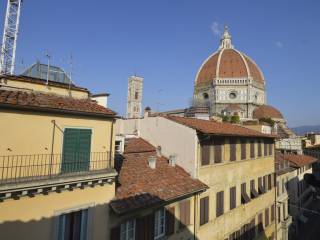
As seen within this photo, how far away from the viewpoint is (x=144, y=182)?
12961 mm

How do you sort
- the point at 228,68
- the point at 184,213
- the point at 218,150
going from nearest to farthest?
the point at 184,213 → the point at 218,150 → the point at 228,68

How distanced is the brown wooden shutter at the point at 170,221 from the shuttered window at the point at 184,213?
0.78 metres

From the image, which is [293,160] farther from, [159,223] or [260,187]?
[159,223]

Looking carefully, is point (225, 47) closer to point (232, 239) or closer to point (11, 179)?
point (232, 239)

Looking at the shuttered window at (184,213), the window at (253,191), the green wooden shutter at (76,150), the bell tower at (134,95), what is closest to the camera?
the green wooden shutter at (76,150)

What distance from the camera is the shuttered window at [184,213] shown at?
46.5 feet

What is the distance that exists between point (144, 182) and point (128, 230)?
7.56 ft

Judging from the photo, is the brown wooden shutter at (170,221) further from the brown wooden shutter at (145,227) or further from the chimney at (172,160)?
the chimney at (172,160)

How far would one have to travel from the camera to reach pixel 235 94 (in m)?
92.8

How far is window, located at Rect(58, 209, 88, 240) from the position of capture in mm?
8963

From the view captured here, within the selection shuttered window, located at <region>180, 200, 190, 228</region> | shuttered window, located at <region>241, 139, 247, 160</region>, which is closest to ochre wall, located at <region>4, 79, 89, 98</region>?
shuttered window, located at <region>180, 200, 190, 228</region>

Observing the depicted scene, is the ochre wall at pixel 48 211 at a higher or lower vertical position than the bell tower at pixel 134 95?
lower

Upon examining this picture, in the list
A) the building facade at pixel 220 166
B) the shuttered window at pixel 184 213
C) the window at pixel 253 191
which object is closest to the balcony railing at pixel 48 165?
the shuttered window at pixel 184 213

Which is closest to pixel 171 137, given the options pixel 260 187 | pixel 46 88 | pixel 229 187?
pixel 229 187
